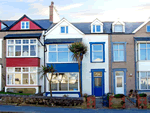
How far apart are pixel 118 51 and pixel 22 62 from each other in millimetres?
9735

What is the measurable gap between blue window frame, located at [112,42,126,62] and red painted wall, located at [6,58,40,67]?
7849mm

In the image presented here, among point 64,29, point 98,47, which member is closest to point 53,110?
point 98,47

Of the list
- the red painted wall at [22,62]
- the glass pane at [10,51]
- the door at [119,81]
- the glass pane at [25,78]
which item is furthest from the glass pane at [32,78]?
the door at [119,81]

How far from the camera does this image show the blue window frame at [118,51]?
2208 centimetres

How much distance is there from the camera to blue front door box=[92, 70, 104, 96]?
71.1ft

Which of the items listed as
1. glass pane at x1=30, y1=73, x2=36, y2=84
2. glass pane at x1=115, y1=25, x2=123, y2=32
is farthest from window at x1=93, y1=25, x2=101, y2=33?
glass pane at x1=30, y1=73, x2=36, y2=84

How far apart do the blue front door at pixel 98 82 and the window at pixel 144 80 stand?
150 inches

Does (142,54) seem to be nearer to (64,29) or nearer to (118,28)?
(118,28)

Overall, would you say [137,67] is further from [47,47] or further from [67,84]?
[47,47]

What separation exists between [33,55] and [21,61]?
1298 mm

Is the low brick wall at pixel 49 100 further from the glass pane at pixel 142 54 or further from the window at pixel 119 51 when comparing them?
the glass pane at pixel 142 54

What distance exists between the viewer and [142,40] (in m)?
21.5

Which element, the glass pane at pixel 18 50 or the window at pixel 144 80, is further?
the window at pixel 144 80

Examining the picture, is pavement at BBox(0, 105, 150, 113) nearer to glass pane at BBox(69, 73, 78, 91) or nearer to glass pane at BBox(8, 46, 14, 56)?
glass pane at BBox(69, 73, 78, 91)
